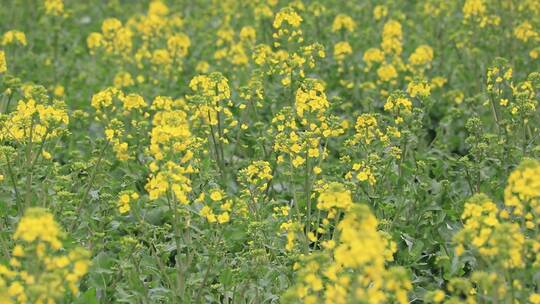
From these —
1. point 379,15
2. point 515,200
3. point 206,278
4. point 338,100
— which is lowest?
point 206,278

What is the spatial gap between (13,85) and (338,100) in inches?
86.7

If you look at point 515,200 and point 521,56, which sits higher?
point 521,56

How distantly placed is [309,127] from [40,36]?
5.72 meters

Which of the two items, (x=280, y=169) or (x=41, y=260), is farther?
(x=280, y=169)

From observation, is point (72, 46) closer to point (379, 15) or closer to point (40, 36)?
point (40, 36)

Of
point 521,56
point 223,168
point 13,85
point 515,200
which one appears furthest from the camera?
point 521,56

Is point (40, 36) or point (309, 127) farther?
point (40, 36)

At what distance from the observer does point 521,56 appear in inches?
349

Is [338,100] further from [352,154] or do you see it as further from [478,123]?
[478,123]

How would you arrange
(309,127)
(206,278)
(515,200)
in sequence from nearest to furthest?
1. (515,200)
2. (206,278)
3. (309,127)

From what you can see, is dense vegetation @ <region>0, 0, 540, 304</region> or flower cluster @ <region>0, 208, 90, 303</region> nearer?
flower cluster @ <region>0, 208, 90, 303</region>

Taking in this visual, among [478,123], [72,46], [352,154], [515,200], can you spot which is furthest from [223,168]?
[72,46]

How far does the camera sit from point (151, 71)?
9664mm

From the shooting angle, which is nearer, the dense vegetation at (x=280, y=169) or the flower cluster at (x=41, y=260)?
the flower cluster at (x=41, y=260)
